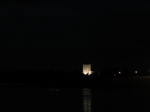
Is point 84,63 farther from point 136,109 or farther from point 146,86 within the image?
point 136,109

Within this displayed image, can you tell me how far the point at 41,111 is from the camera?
91.7ft

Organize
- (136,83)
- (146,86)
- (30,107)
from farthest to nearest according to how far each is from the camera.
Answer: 1. (136,83)
2. (146,86)
3. (30,107)

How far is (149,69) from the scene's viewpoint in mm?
91062

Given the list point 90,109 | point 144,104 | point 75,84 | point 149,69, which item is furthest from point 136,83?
point 149,69

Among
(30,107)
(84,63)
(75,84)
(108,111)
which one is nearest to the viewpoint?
(108,111)

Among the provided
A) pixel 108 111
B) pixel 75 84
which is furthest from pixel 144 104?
pixel 75 84

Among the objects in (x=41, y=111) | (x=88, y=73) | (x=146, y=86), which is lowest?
(x=41, y=111)

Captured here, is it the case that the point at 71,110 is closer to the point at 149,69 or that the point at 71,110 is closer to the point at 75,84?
the point at 75,84

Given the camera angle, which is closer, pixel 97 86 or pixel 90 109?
pixel 90 109

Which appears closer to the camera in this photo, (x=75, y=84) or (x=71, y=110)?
(x=71, y=110)

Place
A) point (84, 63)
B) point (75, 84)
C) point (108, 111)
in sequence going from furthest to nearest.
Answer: point (84, 63) → point (75, 84) → point (108, 111)

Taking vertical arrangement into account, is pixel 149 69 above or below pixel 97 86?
above

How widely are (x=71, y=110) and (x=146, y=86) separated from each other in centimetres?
2436

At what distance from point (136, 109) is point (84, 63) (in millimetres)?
57137
